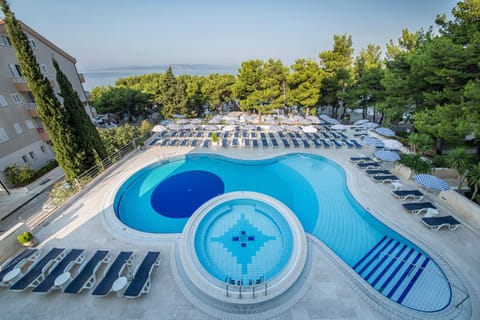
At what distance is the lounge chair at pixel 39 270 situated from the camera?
5.80 metres

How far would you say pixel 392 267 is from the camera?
280 inches

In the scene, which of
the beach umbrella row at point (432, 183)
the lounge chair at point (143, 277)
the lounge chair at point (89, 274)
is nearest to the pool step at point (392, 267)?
the beach umbrella row at point (432, 183)

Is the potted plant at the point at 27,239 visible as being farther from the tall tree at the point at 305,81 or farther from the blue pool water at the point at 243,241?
the tall tree at the point at 305,81

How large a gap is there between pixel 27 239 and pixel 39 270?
2.13 m

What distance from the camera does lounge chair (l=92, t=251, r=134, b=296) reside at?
5.61 metres

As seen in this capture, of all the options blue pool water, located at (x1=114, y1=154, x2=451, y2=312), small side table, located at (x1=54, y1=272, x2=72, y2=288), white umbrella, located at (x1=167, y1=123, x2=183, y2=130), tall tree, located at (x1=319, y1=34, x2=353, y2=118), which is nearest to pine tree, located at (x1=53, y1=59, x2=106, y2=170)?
blue pool water, located at (x1=114, y1=154, x2=451, y2=312)

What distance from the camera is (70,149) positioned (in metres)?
11.1

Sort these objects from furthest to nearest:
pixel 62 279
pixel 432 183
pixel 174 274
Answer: pixel 432 183 → pixel 174 274 → pixel 62 279

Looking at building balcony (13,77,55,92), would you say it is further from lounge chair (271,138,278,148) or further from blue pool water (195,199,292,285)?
lounge chair (271,138,278,148)

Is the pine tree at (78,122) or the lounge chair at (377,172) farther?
the lounge chair at (377,172)

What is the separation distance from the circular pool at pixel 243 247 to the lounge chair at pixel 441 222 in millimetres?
5686

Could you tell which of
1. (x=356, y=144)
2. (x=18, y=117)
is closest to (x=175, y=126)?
(x=18, y=117)

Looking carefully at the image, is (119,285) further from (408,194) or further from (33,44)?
(33,44)

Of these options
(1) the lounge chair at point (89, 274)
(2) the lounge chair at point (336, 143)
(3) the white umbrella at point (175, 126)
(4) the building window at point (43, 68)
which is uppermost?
(4) the building window at point (43, 68)
